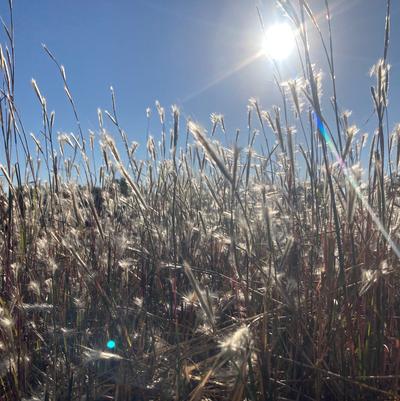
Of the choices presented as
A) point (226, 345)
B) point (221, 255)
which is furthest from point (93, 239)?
point (226, 345)

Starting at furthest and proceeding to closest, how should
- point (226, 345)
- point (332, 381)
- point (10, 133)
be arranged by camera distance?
point (10, 133) → point (332, 381) → point (226, 345)

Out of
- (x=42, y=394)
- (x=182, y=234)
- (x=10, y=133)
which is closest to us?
(x=42, y=394)

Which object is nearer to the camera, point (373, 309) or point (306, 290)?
point (373, 309)

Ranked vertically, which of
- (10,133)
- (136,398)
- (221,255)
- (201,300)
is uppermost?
(10,133)

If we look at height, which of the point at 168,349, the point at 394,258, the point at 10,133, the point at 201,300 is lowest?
the point at 168,349

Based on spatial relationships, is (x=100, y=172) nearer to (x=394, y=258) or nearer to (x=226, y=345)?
(x=394, y=258)

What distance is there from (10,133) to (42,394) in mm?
924

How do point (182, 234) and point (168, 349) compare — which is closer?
point (168, 349)

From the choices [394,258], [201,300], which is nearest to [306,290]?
[394,258]

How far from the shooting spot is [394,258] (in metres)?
1.40

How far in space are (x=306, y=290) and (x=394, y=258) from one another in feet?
1.27

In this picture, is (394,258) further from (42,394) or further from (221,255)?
(42,394)

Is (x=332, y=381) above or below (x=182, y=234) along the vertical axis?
below

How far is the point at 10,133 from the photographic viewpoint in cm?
152
